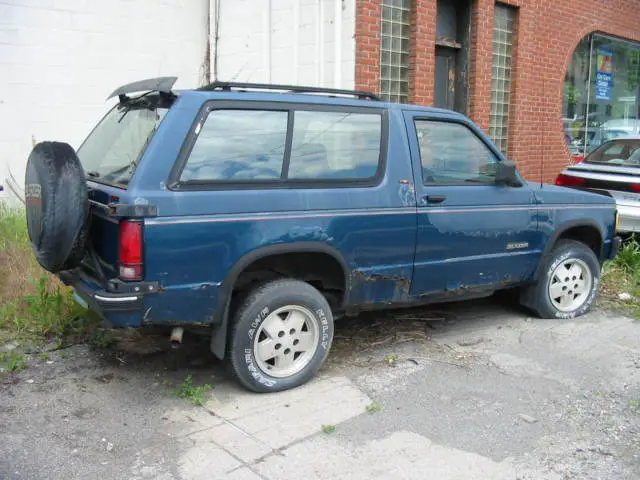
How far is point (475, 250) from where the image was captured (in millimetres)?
5086

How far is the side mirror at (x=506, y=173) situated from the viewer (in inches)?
200

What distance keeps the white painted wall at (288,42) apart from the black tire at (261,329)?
14.0 ft

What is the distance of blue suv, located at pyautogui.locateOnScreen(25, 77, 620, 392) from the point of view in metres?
3.79

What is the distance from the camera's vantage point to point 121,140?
4.34 metres

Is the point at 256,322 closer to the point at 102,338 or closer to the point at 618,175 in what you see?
the point at 102,338

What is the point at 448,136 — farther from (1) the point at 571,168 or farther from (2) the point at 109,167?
(1) the point at 571,168

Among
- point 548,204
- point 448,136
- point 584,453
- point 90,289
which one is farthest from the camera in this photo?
point 548,204

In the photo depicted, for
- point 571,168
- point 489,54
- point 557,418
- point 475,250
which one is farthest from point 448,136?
point 489,54

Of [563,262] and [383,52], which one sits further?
[383,52]

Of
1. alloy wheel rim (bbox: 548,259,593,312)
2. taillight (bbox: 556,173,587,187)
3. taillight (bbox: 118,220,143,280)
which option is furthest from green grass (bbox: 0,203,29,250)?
taillight (bbox: 556,173,587,187)

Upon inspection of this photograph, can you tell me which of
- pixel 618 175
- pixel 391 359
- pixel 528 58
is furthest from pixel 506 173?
pixel 528 58

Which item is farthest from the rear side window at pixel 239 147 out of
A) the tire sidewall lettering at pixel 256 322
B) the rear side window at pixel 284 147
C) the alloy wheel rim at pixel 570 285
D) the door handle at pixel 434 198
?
the alloy wheel rim at pixel 570 285

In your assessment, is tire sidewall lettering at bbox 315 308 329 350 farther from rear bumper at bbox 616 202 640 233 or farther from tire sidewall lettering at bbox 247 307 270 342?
rear bumper at bbox 616 202 640 233

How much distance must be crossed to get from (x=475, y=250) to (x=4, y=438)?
3.45 meters
